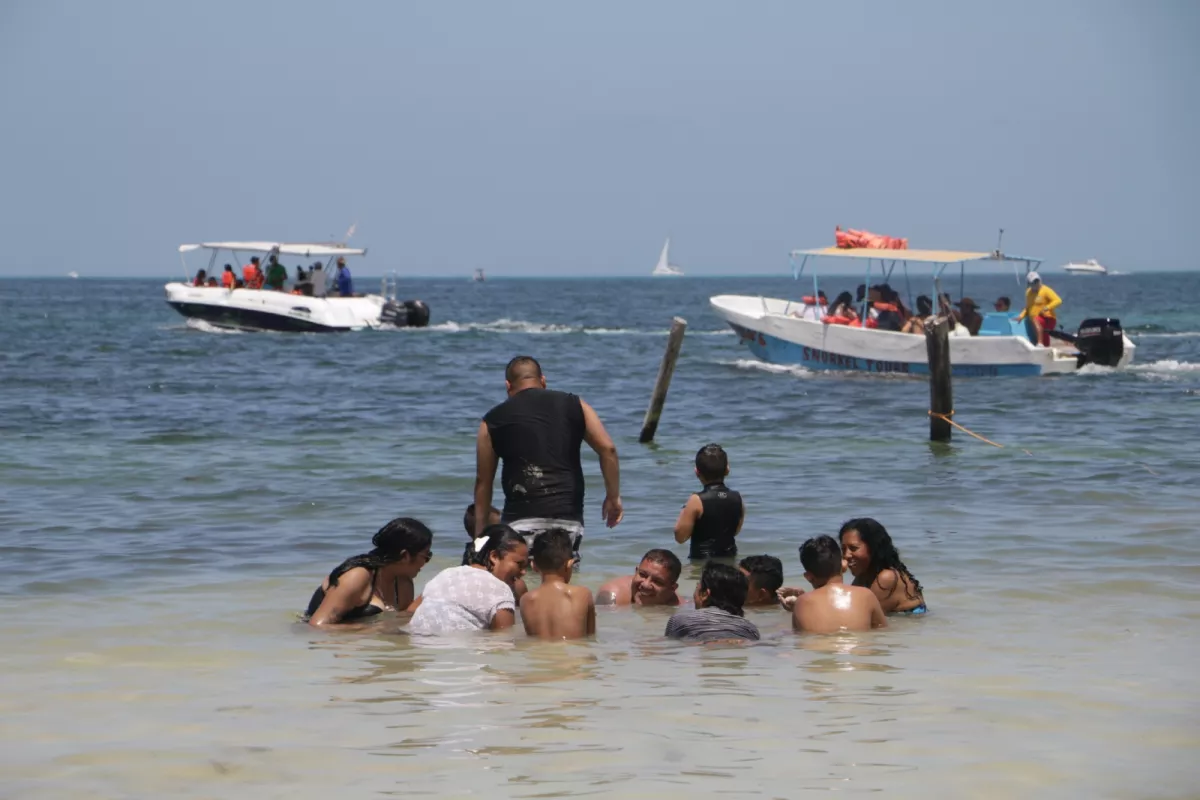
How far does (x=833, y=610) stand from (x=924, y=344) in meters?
20.1

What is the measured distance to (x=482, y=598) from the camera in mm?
7996

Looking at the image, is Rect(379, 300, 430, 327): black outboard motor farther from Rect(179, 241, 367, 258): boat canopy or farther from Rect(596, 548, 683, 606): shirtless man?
Rect(596, 548, 683, 606): shirtless man

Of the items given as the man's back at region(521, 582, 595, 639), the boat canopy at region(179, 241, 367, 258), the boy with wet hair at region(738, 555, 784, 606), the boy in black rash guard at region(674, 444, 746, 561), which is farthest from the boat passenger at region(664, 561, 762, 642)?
the boat canopy at region(179, 241, 367, 258)

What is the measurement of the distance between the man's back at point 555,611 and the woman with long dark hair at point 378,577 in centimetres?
69

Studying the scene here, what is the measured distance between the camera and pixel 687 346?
44.5m

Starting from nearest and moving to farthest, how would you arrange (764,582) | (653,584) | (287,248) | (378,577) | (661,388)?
(378,577), (653,584), (764,582), (661,388), (287,248)

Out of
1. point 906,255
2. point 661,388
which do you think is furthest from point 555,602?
point 906,255

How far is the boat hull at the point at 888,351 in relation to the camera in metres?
26.7

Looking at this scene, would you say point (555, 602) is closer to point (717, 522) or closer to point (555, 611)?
point (555, 611)

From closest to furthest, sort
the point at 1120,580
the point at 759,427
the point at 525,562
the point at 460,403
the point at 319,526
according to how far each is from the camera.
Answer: the point at 525,562, the point at 1120,580, the point at 319,526, the point at 759,427, the point at 460,403

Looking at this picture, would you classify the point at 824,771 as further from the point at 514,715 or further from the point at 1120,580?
the point at 1120,580

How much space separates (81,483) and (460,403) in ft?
34.6

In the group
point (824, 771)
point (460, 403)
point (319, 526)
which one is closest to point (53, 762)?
point (824, 771)

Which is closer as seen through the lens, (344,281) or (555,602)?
(555,602)
